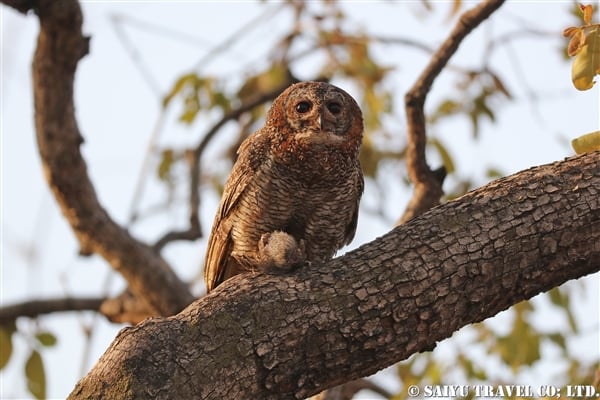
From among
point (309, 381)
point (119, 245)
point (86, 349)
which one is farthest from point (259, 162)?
point (86, 349)

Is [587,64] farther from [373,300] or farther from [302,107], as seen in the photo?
[302,107]

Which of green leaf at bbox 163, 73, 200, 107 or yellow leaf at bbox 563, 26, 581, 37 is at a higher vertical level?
green leaf at bbox 163, 73, 200, 107

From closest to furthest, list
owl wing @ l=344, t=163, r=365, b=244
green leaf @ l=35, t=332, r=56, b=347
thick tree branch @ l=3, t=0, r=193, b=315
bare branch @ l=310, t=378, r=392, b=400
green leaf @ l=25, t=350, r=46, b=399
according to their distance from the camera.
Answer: owl wing @ l=344, t=163, r=365, b=244
bare branch @ l=310, t=378, r=392, b=400
thick tree branch @ l=3, t=0, r=193, b=315
green leaf @ l=25, t=350, r=46, b=399
green leaf @ l=35, t=332, r=56, b=347

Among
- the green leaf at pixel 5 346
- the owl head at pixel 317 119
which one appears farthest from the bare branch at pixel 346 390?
the green leaf at pixel 5 346

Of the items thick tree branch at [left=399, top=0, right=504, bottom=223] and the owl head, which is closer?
the owl head

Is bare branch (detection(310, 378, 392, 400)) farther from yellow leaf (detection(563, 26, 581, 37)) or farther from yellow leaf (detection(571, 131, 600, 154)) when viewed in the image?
yellow leaf (detection(563, 26, 581, 37))

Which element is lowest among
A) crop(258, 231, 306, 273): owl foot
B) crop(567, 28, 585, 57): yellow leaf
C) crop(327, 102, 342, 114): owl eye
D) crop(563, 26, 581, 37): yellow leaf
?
crop(258, 231, 306, 273): owl foot

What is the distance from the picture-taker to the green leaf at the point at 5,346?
5.40 metres

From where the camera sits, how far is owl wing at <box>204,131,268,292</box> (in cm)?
433

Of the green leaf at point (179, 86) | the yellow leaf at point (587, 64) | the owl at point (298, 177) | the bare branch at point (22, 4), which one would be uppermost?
the green leaf at point (179, 86)

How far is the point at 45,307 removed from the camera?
250 inches

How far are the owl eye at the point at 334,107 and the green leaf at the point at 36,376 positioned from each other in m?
2.35

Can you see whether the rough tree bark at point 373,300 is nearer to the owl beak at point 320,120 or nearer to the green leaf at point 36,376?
the owl beak at point 320,120

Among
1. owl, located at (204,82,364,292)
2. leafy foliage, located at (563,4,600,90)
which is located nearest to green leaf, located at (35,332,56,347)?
owl, located at (204,82,364,292)
